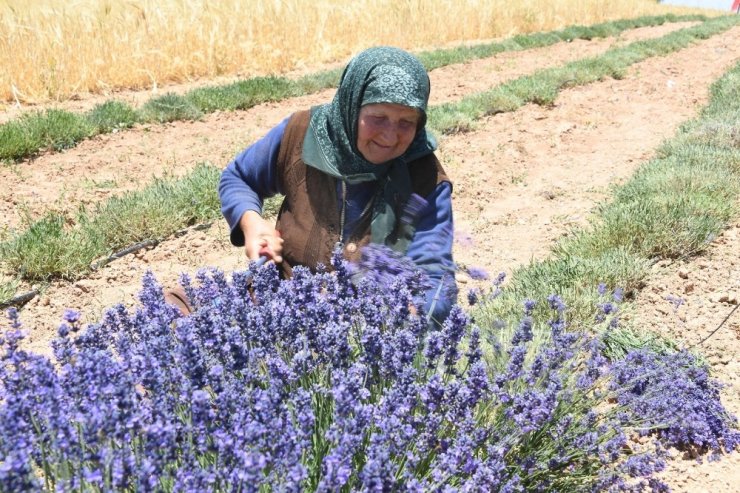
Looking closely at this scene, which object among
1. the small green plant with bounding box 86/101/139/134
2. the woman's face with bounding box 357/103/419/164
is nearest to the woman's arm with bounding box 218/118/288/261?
the woman's face with bounding box 357/103/419/164

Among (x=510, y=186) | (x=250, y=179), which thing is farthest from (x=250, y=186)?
(x=510, y=186)

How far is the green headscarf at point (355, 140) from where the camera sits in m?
2.64

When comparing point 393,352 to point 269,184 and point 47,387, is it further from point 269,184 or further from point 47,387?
point 269,184

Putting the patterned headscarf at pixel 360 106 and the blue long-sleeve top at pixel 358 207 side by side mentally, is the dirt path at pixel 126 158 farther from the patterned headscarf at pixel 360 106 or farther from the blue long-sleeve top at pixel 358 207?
the patterned headscarf at pixel 360 106

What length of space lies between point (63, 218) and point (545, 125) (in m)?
5.63

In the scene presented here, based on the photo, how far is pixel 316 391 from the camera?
1760 mm

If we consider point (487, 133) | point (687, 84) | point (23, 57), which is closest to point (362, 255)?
point (487, 133)

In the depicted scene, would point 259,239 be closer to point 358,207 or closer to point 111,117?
point 358,207

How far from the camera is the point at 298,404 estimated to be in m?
1.56

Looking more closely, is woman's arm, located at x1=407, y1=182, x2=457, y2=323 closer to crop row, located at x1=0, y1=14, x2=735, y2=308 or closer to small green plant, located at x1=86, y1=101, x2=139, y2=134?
crop row, located at x1=0, y1=14, x2=735, y2=308

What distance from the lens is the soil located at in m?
3.65

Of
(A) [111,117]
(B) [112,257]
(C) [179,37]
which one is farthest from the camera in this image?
(C) [179,37]

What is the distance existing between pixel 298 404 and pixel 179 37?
35.6 ft

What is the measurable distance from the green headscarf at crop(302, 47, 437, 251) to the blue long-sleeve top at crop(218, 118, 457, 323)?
9cm
